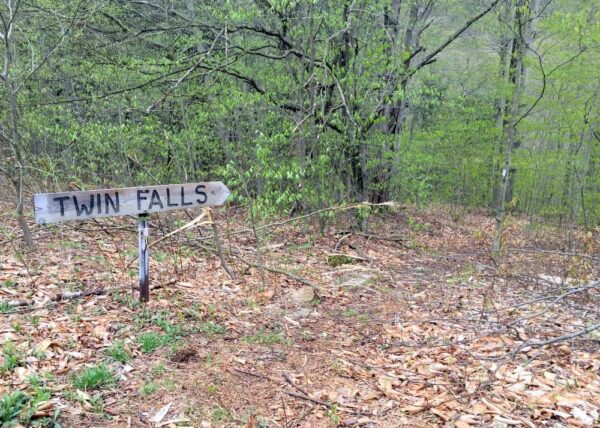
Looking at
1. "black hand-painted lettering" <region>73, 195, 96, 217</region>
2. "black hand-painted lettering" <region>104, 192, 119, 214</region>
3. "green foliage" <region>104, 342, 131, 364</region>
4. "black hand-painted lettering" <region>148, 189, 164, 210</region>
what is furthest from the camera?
"black hand-painted lettering" <region>148, 189, 164, 210</region>

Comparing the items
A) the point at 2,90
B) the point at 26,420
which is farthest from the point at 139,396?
the point at 2,90

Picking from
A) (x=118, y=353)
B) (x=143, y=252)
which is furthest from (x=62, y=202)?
(x=118, y=353)

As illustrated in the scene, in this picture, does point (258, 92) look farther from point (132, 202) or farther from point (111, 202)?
point (111, 202)

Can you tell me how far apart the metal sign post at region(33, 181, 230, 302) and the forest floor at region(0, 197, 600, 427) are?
0.79m

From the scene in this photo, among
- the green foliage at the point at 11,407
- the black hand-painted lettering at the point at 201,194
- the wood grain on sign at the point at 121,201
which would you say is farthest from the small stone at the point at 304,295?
the green foliage at the point at 11,407

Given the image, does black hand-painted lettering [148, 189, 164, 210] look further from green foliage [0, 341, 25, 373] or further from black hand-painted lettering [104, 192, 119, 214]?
green foliage [0, 341, 25, 373]

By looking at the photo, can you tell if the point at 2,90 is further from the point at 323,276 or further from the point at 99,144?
the point at 323,276

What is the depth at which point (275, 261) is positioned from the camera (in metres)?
6.96

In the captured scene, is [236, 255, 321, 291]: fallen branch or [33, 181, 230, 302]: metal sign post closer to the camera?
[33, 181, 230, 302]: metal sign post

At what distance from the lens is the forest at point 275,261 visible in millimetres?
3236

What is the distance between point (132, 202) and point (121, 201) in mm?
97

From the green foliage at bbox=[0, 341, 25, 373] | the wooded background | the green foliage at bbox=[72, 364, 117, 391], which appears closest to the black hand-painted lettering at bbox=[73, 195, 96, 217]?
the green foliage at bbox=[0, 341, 25, 373]

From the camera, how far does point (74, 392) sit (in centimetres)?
295

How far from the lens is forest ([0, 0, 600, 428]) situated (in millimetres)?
3236
